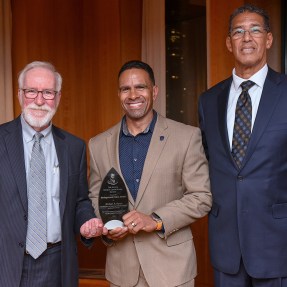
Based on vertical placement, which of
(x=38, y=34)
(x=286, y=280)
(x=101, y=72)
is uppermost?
(x=38, y=34)

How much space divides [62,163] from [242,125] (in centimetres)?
90

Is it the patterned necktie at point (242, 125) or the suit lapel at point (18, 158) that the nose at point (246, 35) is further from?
the suit lapel at point (18, 158)

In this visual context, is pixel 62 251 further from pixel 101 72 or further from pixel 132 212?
pixel 101 72

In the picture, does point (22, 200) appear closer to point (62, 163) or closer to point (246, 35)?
point (62, 163)

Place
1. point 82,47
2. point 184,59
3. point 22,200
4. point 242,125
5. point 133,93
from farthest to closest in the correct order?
point 82,47 → point 184,59 → point 133,93 → point 242,125 → point 22,200

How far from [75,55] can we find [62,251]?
453 cm

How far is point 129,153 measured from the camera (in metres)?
2.74

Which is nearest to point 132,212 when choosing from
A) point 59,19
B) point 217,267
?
point 217,267

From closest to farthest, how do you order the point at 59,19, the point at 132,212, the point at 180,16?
1. the point at 132,212
2. the point at 180,16
3. the point at 59,19

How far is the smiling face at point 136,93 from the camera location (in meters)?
2.73

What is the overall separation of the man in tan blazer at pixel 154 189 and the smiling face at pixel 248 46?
0.40 m

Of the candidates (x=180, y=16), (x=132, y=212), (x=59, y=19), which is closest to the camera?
(x=132, y=212)

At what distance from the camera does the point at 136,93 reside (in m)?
2.74

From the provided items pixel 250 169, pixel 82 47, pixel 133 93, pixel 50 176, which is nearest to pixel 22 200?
pixel 50 176
